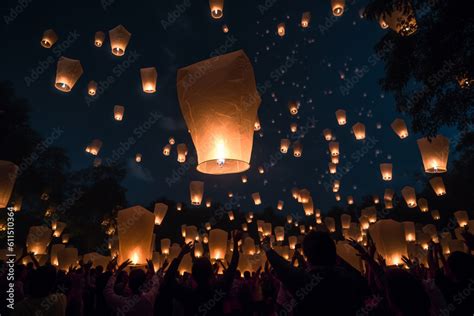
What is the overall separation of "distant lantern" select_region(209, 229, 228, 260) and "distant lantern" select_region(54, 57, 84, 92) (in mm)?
5867

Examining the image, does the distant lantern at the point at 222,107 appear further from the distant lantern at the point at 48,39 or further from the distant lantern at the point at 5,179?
the distant lantern at the point at 48,39

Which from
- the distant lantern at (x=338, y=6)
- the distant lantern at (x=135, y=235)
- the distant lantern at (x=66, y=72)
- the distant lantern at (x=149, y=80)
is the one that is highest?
Answer: the distant lantern at (x=338, y=6)

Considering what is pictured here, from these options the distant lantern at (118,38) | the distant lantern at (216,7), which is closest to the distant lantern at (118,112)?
the distant lantern at (118,38)

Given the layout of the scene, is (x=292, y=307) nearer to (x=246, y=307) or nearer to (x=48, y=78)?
(x=246, y=307)

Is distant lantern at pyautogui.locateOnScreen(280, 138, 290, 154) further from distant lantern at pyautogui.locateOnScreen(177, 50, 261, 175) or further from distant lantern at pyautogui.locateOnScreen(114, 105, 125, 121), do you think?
distant lantern at pyautogui.locateOnScreen(177, 50, 261, 175)

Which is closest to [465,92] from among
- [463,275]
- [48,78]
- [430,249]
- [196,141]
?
[430,249]

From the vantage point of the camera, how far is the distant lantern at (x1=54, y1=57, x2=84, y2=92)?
6402mm

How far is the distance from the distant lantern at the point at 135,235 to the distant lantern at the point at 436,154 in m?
4.80

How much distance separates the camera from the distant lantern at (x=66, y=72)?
6.40m

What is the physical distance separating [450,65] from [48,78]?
3220 centimetres

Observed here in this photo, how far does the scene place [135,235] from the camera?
396cm

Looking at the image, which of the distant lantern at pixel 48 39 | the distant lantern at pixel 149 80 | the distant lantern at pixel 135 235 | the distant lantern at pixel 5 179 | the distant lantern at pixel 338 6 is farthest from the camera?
the distant lantern at pixel 48 39

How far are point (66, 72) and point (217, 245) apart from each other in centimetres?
622

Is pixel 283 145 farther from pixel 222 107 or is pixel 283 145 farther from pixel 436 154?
pixel 222 107
